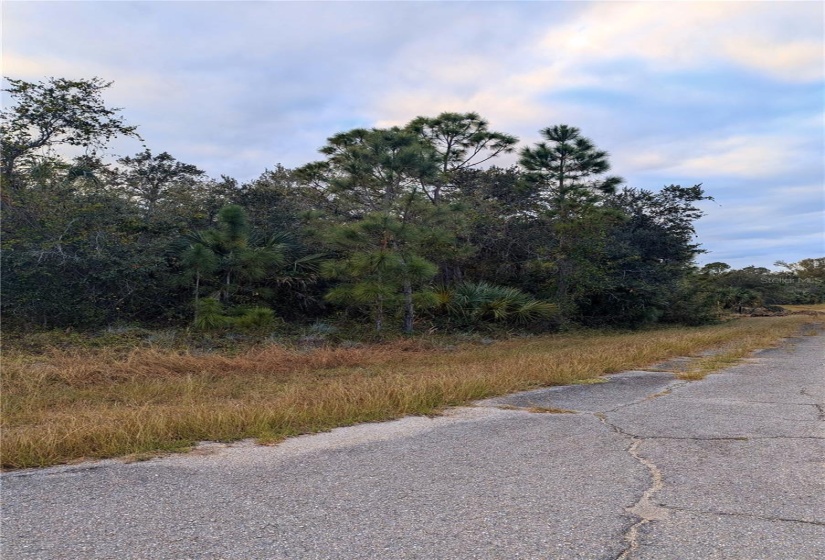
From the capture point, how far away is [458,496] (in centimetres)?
388

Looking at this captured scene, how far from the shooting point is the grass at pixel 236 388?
5.12 metres

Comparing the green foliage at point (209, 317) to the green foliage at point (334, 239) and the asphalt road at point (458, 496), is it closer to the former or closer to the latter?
the green foliage at point (334, 239)

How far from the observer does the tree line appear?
14.2 m

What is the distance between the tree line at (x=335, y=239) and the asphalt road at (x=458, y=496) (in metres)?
9.96

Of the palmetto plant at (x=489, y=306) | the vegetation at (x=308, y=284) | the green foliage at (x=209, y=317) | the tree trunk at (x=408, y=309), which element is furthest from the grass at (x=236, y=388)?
the palmetto plant at (x=489, y=306)

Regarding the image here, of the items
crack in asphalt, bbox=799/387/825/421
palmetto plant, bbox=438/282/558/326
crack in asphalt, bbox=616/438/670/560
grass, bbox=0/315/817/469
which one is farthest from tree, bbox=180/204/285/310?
crack in asphalt, bbox=616/438/670/560

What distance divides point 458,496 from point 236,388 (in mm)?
5223

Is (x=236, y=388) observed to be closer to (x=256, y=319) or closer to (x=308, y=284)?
(x=256, y=319)

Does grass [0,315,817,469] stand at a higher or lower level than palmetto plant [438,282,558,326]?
lower

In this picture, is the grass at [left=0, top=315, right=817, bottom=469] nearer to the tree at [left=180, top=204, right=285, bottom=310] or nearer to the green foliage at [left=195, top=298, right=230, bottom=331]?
the green foliage at [left=195, top=298, right=230, bottom=331]

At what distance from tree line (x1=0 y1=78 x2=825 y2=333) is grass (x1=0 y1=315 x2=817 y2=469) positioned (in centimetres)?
334

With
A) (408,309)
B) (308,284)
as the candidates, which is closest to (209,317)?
(308,284)

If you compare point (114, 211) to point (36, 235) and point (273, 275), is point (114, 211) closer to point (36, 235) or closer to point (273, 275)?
point (36, 235)

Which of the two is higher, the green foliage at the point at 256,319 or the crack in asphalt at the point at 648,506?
the green foliage at the point at 256,319
